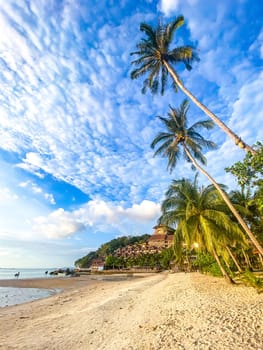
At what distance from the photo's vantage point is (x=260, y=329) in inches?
207

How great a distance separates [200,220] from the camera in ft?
44.8

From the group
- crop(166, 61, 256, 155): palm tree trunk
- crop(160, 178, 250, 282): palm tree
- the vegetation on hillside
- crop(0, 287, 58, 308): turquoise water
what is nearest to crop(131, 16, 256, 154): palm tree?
crop(166, 61, 256, 155): palm tree trunk

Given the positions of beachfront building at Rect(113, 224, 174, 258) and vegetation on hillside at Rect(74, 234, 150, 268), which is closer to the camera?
beachfront building at Rect(113, 224, 174, 258)

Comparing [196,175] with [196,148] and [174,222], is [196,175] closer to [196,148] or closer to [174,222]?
[196,148]

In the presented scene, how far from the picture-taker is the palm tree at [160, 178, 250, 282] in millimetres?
12695

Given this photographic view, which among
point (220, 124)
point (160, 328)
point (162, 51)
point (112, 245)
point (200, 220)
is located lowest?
point (160, 328)

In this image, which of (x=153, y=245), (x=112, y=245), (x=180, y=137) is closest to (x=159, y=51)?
(x=180, y=137)

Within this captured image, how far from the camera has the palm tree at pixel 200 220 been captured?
12695mm

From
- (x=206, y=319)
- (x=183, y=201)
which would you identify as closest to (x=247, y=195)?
(x=183, y=201)

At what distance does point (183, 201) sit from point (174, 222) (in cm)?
205

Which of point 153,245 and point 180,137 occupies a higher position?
point 153,245

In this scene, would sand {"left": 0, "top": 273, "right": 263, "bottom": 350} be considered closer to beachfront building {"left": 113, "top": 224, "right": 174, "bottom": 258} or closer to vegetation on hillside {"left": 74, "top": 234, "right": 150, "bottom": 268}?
beachfront building {"left": 113, "top": 224, "right": 174, "bottom": 258}

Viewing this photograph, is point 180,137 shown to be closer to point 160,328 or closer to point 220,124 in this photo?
point 220,124

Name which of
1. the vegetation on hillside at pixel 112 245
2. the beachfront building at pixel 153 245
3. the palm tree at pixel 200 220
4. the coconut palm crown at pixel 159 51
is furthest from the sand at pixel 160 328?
the vegetation on hillside at pixel 112 245
